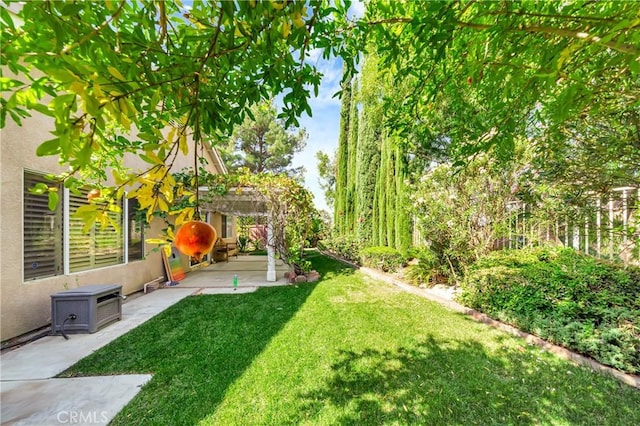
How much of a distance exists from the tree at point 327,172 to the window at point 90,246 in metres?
17.8

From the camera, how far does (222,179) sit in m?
7.12

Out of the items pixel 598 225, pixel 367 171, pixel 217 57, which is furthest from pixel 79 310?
pixel 367 171

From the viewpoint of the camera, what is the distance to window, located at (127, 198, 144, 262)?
633 cm

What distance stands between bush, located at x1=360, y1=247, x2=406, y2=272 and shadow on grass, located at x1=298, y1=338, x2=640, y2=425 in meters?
4.95

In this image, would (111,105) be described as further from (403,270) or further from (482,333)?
(403,270)

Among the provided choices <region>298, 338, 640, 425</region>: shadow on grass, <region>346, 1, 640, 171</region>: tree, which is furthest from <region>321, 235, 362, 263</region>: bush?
<region>346, 1, 640, 171</region>: tree

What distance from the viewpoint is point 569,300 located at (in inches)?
137

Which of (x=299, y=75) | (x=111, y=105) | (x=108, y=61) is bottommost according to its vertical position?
(x=111, y=105)

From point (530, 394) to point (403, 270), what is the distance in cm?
534

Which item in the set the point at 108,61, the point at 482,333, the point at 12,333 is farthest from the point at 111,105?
the point at 12,333

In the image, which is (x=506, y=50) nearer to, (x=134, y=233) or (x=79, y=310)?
(x=79, y=310)

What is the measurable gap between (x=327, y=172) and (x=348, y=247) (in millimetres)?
12267

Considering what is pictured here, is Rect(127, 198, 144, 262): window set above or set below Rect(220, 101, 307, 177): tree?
below

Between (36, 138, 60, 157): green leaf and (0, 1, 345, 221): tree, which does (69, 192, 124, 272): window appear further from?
(36, 138, 60, 157): green leaf
